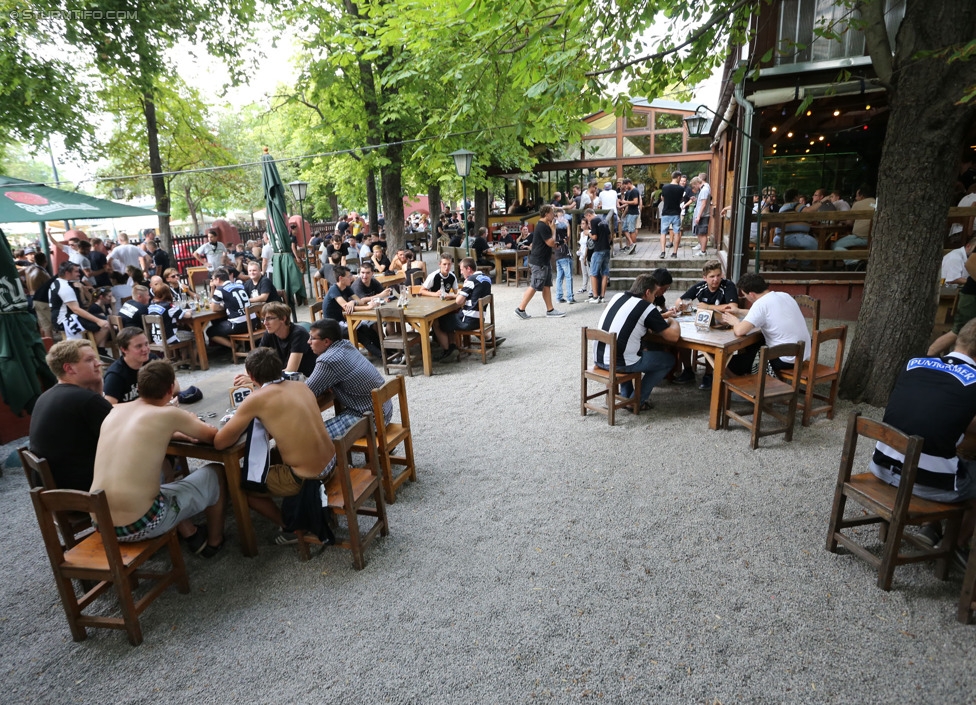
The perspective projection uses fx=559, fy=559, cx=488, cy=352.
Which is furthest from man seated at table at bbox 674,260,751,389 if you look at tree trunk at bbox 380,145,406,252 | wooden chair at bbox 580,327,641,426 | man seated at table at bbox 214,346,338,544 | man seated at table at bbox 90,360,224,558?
tree trunk at bbox 380,145,406,252

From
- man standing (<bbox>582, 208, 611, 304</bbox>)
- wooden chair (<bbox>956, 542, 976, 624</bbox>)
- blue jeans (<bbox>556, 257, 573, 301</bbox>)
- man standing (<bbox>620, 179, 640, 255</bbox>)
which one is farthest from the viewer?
man standing (<bbox>620, 179, 640, 255</bbox>)

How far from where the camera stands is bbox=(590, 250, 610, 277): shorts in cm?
1077

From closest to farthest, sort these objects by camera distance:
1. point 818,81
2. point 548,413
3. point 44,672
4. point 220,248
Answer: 1. point 44,672
2. point 548,413
3. point 818,81
4. point 220,248

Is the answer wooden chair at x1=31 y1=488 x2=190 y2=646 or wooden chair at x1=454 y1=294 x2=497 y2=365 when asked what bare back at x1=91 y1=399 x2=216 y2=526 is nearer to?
wooden chair at x1=31 y1=488 x2=190 y2=646

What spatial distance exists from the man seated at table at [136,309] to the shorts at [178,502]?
16.8ft

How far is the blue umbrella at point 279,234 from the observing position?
8023 millimetres

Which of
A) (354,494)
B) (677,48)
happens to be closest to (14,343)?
(354,494)

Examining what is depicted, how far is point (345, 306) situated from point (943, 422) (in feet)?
21.0

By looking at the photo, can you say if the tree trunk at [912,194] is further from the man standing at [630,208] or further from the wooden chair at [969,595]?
the man standing at [630,208]

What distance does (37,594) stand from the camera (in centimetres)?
349

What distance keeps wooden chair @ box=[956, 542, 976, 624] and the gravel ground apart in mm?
57

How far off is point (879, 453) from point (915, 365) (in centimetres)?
54

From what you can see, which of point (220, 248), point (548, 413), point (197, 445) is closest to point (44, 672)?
point (197, 445)

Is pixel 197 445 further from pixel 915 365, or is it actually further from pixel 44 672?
pixel 915 365
